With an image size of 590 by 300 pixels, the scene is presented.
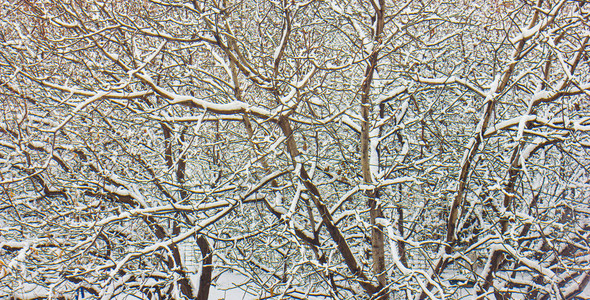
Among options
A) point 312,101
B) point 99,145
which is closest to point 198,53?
point 99,145

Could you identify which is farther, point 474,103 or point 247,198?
point 474,103

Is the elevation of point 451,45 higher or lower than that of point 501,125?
higher

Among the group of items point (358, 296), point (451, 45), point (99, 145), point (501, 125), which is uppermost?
point (451, 45)

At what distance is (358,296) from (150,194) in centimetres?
342

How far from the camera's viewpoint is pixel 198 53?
6988mm

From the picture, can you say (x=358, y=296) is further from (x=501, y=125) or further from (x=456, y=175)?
(x=501, y=125)

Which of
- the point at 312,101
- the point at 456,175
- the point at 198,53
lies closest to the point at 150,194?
the point at 198,53

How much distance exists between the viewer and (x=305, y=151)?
5848 mm

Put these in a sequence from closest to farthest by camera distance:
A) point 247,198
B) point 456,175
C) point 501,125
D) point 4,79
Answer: point 501,125, point 247,198, point 456,175, point 4,79

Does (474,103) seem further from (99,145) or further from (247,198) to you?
(99,145)

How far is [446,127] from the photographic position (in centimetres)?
602

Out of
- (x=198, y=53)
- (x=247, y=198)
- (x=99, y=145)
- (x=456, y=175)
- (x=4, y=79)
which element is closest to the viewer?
(x=247, y=198)

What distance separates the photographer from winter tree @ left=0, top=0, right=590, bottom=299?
4.07 m

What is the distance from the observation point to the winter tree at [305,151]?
13.3ft
